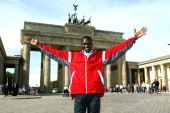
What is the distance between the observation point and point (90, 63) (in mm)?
3680

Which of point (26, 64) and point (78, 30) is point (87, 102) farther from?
point (78, 30)

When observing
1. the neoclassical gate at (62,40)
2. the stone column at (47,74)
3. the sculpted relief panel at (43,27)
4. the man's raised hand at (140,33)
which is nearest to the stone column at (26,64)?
the neoclassical gate at (62,40)

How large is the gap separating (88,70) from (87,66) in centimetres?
8

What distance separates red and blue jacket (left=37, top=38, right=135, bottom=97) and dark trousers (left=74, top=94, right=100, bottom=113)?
0.08 meters

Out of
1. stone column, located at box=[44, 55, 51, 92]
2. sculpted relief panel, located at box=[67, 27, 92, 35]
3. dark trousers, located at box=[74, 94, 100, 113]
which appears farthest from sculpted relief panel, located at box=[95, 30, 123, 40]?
dark trousers, located at box=[74, 94, 100, 113]

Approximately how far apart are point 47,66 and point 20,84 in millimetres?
7425

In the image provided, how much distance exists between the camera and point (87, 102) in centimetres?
355

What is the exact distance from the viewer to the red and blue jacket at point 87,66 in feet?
11.5

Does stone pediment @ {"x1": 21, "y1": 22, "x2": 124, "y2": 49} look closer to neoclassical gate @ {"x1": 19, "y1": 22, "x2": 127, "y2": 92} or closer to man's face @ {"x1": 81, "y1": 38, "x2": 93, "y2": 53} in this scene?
neoclassical gate @ {"x1": 19, "y1": 22, "x2": 127, "y2": 92}

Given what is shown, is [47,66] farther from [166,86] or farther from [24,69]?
[166,86]

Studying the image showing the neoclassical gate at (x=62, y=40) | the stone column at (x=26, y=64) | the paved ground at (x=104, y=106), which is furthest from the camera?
the neoclassical gate at (x=62, y=40)

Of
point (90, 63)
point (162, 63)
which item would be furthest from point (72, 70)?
point (162, 63)

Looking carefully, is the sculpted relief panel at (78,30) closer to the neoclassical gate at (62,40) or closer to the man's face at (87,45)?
the neoclassical gate at (62,40)

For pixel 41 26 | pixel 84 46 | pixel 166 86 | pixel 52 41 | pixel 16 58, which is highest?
pixel 41 26
